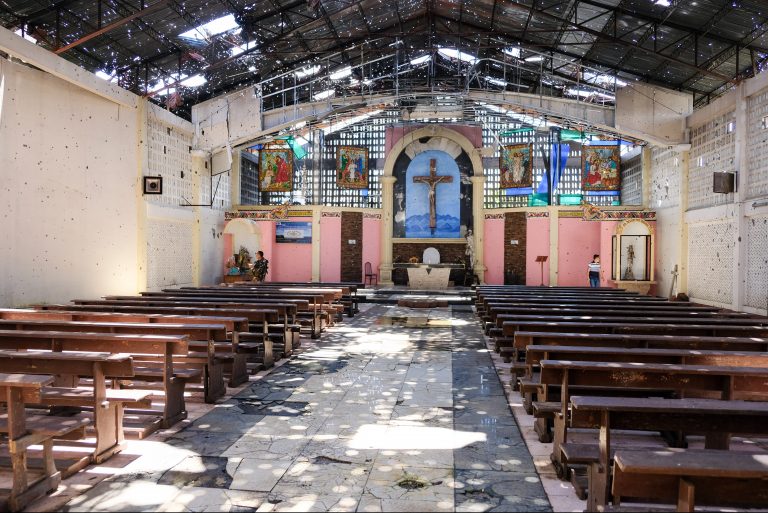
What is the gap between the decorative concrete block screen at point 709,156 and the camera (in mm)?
13234

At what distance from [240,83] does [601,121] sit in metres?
11.1

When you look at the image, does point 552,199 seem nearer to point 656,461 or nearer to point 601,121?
point 601,121

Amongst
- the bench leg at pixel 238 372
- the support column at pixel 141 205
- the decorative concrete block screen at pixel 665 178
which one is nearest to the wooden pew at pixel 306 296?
the support column at pixel 141 205

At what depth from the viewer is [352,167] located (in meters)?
23.2

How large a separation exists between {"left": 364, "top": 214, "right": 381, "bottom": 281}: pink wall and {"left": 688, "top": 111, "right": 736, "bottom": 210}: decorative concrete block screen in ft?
37.6

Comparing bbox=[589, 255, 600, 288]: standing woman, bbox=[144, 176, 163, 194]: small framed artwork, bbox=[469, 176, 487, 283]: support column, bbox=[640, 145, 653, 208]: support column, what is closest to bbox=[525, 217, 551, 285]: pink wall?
bbox=[469, 176, 487, 283]: support column

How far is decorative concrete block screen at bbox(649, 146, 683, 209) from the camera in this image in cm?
1670

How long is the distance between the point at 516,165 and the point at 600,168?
307cm

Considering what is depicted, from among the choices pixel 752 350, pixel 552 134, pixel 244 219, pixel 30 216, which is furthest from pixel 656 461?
pixel 552 134

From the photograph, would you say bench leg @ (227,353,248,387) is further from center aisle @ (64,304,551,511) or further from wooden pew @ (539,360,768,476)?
wooden pew @ (539,360,768,476)

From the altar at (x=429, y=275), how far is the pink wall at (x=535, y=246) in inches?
110

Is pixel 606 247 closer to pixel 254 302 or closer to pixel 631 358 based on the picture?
pixel 254 302

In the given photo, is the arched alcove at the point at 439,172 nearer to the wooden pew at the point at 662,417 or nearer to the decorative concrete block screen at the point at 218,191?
the decorative concrete block screen at the point at 218,191

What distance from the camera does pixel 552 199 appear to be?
2173 cm
